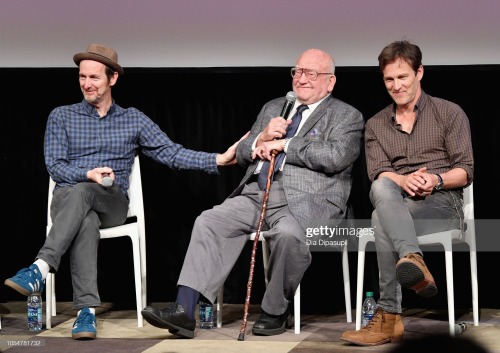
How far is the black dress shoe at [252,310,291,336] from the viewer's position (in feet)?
10.5

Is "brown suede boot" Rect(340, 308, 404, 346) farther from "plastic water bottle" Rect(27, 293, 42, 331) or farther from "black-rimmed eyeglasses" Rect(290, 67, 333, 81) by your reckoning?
"plastic water bottle" Rect(27, 293, 42, 331)

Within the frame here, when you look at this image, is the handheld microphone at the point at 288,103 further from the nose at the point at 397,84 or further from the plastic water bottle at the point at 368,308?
the plastic water bottle at the point at 368,308

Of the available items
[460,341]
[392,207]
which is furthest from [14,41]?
[460,341]

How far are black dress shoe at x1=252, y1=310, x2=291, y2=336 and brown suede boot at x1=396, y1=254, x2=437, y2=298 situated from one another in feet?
2.09

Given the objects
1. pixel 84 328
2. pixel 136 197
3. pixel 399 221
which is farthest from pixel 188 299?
pixel 399 221

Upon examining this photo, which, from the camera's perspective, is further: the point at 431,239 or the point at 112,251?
the point at 112,251

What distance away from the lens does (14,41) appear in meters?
3.97

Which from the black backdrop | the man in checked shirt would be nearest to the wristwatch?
the man in checked shirt

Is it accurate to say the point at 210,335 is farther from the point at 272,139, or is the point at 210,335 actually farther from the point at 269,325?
the point at 272,139

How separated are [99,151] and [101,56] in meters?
0.45

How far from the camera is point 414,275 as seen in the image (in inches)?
109

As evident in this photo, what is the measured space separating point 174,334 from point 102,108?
1204 mm

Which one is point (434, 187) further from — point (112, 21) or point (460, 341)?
point (460, 341)

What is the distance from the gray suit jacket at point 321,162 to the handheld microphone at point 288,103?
0.12 meters
